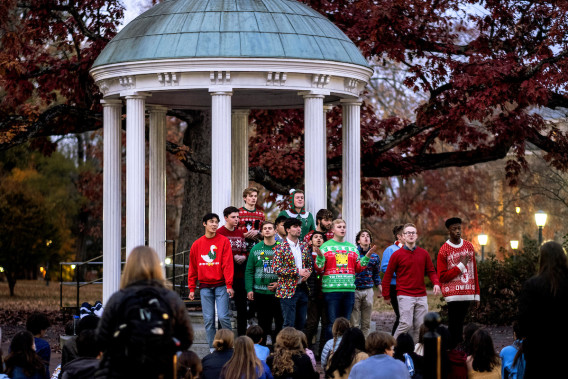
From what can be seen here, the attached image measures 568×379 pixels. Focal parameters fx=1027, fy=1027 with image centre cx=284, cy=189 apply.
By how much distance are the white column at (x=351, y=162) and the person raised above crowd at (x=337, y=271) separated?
12.0ft

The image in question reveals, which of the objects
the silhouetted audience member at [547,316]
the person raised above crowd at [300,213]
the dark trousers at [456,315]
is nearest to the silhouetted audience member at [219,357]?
the silhouetted audience member at [547,316]

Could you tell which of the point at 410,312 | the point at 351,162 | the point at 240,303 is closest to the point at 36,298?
the point at 351,162

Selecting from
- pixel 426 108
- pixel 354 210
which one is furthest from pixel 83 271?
pixel 354 210

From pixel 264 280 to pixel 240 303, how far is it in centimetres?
74

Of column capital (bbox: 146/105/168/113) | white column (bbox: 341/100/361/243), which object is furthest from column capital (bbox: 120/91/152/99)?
white column (bbox: 341/100/361/243)

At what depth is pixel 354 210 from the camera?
17812mm

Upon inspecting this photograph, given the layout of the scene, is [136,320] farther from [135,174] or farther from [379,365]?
[135,174]

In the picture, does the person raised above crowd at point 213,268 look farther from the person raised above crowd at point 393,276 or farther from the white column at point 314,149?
the white column at point 314,149

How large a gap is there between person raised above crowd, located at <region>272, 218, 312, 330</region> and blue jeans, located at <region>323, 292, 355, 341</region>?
13.4 inches

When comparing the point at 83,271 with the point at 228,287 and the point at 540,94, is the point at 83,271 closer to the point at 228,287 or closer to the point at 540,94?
the point at 540,94

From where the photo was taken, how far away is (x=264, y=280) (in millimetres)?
13672

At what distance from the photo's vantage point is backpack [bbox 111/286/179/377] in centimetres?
686

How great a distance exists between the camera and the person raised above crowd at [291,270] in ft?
44.2

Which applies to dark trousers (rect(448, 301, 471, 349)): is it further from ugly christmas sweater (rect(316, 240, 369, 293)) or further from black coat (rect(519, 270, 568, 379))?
black coat (rect(519, 270, 568, 379))
